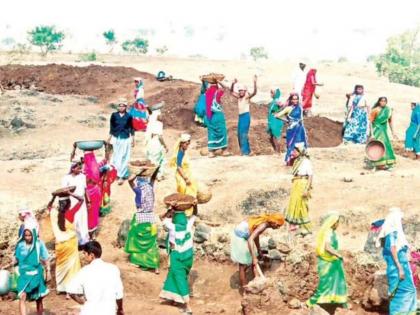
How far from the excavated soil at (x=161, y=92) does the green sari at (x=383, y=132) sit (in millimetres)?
5401

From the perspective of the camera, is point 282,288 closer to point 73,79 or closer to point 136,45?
point 73,79

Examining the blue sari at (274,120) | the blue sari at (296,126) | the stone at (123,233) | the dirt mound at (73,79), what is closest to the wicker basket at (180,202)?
the stone at (123,233)

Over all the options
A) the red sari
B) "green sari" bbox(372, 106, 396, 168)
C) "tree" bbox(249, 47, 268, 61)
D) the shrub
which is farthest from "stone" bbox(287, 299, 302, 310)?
"tree" bbox(249, 47, 268, 61)

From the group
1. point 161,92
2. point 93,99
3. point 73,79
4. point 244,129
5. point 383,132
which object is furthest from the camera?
point 73,79

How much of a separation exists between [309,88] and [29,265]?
38.7 feet

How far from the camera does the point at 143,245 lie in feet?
33.1

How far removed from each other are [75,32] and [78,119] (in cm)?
11114

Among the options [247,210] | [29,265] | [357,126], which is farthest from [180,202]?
[357,126]

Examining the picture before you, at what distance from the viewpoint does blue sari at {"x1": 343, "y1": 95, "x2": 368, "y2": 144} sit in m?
16.8

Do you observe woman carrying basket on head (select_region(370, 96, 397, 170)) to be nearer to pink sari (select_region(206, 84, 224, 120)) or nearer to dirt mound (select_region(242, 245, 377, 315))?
pink sari (select_region(206, 84, 224, 120))

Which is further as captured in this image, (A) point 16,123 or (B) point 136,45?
(B) point 136,45

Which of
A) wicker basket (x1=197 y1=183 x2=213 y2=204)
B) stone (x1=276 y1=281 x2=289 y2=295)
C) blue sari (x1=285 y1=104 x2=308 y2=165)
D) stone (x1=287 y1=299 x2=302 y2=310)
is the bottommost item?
stone (x1=287 y1=299 x2=302 y2=310)

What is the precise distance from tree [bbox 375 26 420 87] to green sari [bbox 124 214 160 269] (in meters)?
37.7

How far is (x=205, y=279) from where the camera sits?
10414 mm
